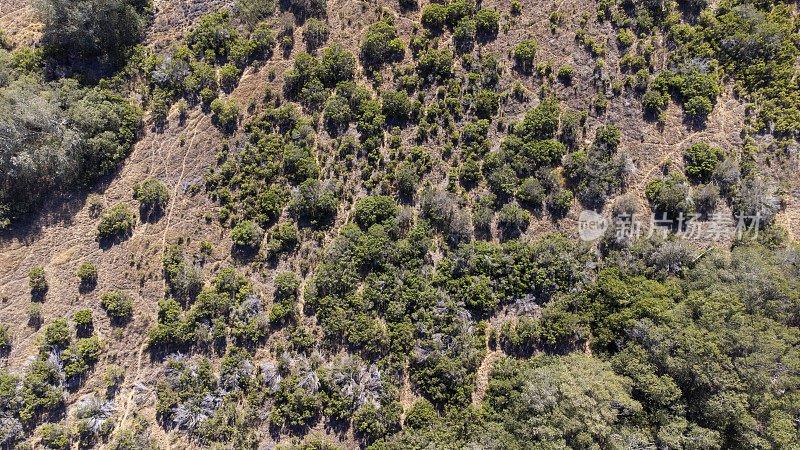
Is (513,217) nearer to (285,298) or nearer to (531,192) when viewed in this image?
(531,192)

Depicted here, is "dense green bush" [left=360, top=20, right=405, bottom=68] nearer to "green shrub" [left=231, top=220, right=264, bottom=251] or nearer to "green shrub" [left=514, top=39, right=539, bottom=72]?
"green shrub" [left=514, top=39, right=539, bottom=72]

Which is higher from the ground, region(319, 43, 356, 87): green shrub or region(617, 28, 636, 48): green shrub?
region(617, 28, 636, 48): green shrub

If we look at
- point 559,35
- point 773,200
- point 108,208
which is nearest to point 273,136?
point 108,208

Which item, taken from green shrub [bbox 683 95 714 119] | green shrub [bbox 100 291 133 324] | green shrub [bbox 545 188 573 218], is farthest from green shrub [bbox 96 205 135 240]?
green shrub [bbox 683 95 714 119]

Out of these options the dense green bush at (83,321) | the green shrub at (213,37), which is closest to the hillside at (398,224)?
the green shrub at (213,37)

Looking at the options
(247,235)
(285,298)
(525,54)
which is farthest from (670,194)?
(247,235)

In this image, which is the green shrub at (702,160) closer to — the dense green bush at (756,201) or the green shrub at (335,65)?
the dense green bush at (756,201)

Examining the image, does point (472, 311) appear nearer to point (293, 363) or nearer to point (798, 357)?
point (293, 363)
